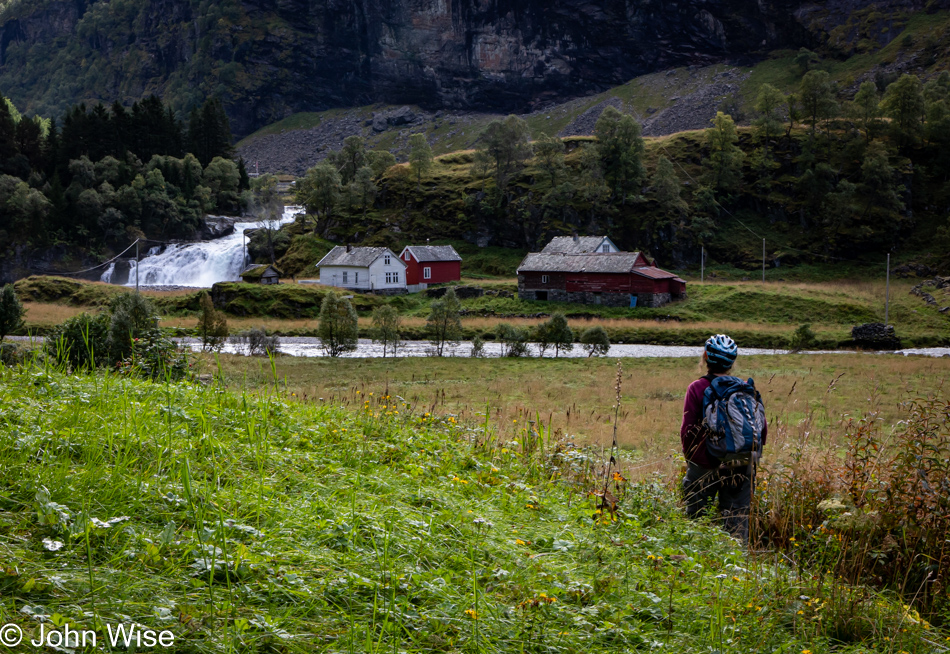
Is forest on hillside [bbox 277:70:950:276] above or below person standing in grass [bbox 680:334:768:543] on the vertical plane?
above

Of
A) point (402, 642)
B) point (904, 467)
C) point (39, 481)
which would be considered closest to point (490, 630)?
point (402, 642)

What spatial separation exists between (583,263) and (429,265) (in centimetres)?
1849

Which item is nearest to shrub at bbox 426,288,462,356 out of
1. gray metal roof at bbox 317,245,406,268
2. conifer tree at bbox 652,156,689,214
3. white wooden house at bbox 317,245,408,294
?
white wooden house at bbox 317,245,408,294

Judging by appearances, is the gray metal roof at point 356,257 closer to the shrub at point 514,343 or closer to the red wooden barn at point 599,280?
the red wooden barn at point 599,280

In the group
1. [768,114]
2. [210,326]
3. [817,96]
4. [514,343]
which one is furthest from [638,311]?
[768,114]

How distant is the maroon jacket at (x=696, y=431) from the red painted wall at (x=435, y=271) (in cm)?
7001

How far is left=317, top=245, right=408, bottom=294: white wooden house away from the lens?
7269 cm

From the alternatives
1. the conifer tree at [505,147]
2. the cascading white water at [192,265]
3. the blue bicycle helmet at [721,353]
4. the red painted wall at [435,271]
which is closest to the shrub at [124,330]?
the blue bicycle helmet at [721,353]

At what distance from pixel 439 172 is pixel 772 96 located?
49.4 meters

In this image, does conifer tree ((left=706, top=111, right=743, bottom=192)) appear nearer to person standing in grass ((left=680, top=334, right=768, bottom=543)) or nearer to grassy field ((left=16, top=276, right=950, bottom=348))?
grassy field ((left=16, top=276, right=950, bottom=348))

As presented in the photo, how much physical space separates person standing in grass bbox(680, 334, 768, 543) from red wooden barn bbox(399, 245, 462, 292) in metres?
69.4

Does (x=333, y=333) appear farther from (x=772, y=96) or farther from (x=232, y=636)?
(x=772, y=96)

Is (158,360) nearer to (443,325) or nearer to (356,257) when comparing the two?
(443,325)

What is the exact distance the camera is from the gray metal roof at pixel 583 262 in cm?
6506
